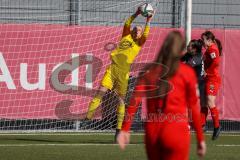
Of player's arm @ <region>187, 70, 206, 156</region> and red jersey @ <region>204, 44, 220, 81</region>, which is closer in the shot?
player's arm @ <region>187, 70, 206, 156</region>

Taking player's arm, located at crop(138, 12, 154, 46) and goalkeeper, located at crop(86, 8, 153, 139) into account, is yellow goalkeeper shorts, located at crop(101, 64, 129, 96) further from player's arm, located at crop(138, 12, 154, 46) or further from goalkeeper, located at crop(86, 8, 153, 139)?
player's arm, located at crop(138, 12, 154, 46)

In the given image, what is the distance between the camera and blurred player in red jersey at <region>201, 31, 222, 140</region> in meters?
16.4

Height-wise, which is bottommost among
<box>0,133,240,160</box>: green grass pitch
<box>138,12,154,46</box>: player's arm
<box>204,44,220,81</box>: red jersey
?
<box>0,133,240,160</box>: green grass pitch

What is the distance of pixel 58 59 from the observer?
19062 mm

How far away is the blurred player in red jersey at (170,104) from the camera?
7789mm

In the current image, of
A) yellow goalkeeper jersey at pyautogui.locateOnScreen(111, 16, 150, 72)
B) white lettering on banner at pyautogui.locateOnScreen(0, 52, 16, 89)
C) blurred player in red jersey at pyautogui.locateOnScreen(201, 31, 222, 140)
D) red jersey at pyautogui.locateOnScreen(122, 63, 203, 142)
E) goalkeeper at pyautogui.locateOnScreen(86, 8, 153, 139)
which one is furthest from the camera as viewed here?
white lettering on banner at pyautogui.locateOnScreen(0, 52, 16, 89)

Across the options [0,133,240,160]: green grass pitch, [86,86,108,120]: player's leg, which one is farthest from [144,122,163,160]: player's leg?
[86,86,108,120]: player's leg

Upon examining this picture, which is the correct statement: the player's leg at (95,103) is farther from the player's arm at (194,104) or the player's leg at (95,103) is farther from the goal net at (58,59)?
the player's arm at (194,104)

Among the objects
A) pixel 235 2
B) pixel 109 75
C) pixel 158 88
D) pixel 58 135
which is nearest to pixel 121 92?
pixel 109 75

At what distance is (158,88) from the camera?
8164mm

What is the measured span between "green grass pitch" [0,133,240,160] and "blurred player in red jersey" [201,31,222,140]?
1.70 ft

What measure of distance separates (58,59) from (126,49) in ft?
9.84

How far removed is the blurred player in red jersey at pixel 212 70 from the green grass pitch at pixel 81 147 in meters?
0.52

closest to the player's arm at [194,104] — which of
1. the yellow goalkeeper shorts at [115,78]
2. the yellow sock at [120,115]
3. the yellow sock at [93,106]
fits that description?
the yellow sock at [120,115]
